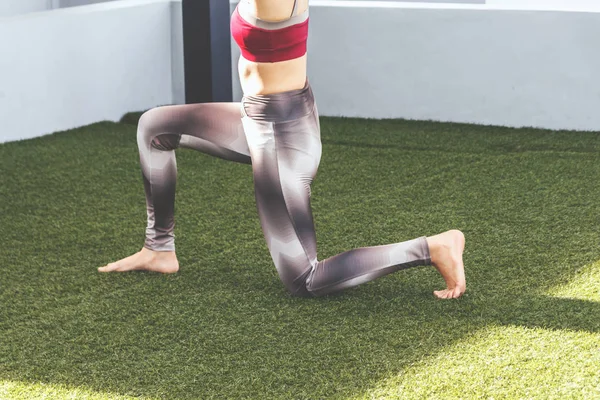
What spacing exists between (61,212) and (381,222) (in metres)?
1.50

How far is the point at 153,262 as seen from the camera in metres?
3.67

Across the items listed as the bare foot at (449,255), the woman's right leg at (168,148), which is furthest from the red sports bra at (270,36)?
the bare foot at (449,255)

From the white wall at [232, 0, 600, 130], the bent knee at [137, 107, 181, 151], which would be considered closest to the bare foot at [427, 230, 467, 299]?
the bent knee at [137, 107, 181, 151]

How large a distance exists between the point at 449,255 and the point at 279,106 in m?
0.73

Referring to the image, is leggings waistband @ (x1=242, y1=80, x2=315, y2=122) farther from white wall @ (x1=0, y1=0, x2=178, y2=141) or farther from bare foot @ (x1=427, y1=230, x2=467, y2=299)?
white wall @ (x1=0, y1=0, x2=178, y2=141)

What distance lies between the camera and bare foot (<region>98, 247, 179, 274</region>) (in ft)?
12.0

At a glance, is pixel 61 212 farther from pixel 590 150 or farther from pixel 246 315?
pixel 590 150

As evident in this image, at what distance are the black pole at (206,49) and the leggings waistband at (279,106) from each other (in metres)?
3.76

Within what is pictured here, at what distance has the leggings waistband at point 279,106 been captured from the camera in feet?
10.6

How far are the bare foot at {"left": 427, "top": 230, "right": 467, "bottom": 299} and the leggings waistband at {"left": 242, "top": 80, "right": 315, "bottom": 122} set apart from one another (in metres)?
0.59

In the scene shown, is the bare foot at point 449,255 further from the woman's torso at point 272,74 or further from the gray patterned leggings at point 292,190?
the woman's torso at point 272,74

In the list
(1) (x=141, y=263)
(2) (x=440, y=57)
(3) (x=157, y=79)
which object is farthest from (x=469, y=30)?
(1) (x=141, y=263)

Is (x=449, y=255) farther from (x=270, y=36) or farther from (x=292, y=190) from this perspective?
(x=270, y=36)

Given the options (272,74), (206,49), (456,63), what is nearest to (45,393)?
(272,74)
